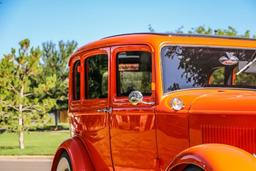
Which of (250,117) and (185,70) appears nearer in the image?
(250,117)

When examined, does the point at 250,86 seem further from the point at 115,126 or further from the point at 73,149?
the point at 73,149

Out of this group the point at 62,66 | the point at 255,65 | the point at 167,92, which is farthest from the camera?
the point at 62,66

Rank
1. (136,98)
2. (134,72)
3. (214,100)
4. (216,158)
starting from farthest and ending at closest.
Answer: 1. (134,72)
2. (136,98)
3. (214,100)
4. (216,158)

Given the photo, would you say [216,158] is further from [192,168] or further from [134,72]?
[134,72]

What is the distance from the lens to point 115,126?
5.05m

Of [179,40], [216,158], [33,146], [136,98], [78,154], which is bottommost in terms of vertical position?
[33,146]

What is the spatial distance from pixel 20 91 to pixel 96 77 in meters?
21.6

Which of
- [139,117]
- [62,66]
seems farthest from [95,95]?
[62,66]

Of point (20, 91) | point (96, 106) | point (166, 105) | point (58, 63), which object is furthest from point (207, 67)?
point (58, 63)

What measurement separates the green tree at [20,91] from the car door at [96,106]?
19774mm

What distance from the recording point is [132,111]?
482 centimetres

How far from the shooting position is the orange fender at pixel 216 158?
3.56m

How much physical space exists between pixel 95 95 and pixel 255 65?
1671 millimetres

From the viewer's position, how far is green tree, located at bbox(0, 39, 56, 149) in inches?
1003
